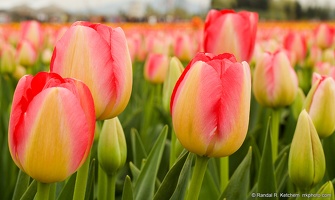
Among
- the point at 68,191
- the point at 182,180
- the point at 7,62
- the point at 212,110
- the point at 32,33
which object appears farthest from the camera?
the point at 32,33

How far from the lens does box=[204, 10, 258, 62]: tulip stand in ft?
4.79

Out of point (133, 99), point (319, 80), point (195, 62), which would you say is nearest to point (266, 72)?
point (319, 80)

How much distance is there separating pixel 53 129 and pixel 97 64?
163mm

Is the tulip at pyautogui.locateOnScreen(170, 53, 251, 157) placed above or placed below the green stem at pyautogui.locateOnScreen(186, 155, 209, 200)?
above

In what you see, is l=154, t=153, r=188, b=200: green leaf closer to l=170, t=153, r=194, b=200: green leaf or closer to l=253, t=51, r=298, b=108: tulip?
l=170, t=153, r=194, b=200: green leaf

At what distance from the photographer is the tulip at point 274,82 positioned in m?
1.53

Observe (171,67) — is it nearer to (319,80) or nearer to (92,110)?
(319,80)

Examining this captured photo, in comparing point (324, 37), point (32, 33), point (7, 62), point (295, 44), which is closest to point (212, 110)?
point (7, 62)

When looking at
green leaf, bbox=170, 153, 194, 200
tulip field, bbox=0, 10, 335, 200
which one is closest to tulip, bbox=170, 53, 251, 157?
tulip field, bbox=0, 10, 335, 200

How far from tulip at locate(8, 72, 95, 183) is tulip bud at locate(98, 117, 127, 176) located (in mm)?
481

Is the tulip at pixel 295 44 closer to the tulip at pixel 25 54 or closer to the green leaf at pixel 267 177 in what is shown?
the tulip at pixel 25 54

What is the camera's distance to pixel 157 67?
2494 mm

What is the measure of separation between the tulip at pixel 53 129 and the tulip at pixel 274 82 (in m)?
0.89

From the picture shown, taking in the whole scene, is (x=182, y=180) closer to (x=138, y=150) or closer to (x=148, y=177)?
(x=148, y=177)
